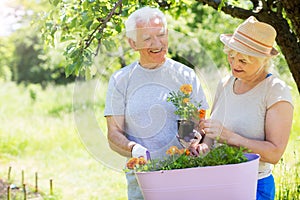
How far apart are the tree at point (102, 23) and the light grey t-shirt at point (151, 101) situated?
186 mm

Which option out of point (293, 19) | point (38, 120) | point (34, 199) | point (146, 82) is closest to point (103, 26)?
point (146, 82)

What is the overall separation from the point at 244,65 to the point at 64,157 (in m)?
4.57

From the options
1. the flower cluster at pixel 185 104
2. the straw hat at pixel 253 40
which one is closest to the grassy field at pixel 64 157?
the flower cluster at pixel 185 104

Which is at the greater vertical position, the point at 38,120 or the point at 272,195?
the point at 272,195

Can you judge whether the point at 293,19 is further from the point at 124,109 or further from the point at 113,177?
the point at 113,177

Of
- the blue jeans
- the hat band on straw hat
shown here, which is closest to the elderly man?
the hat band on straw hat

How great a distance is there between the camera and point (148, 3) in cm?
305

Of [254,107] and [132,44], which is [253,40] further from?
[132,44]

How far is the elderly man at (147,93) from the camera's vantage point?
2137 millimetres

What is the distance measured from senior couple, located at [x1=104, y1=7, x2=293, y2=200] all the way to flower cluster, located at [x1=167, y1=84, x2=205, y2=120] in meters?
0.03

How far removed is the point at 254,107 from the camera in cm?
220

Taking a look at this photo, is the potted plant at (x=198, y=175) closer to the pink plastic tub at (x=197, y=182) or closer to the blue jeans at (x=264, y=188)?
the pink plastic tub at (x=197, y=182)

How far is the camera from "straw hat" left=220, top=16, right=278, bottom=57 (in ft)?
7.13

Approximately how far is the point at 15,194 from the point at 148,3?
2.36m
